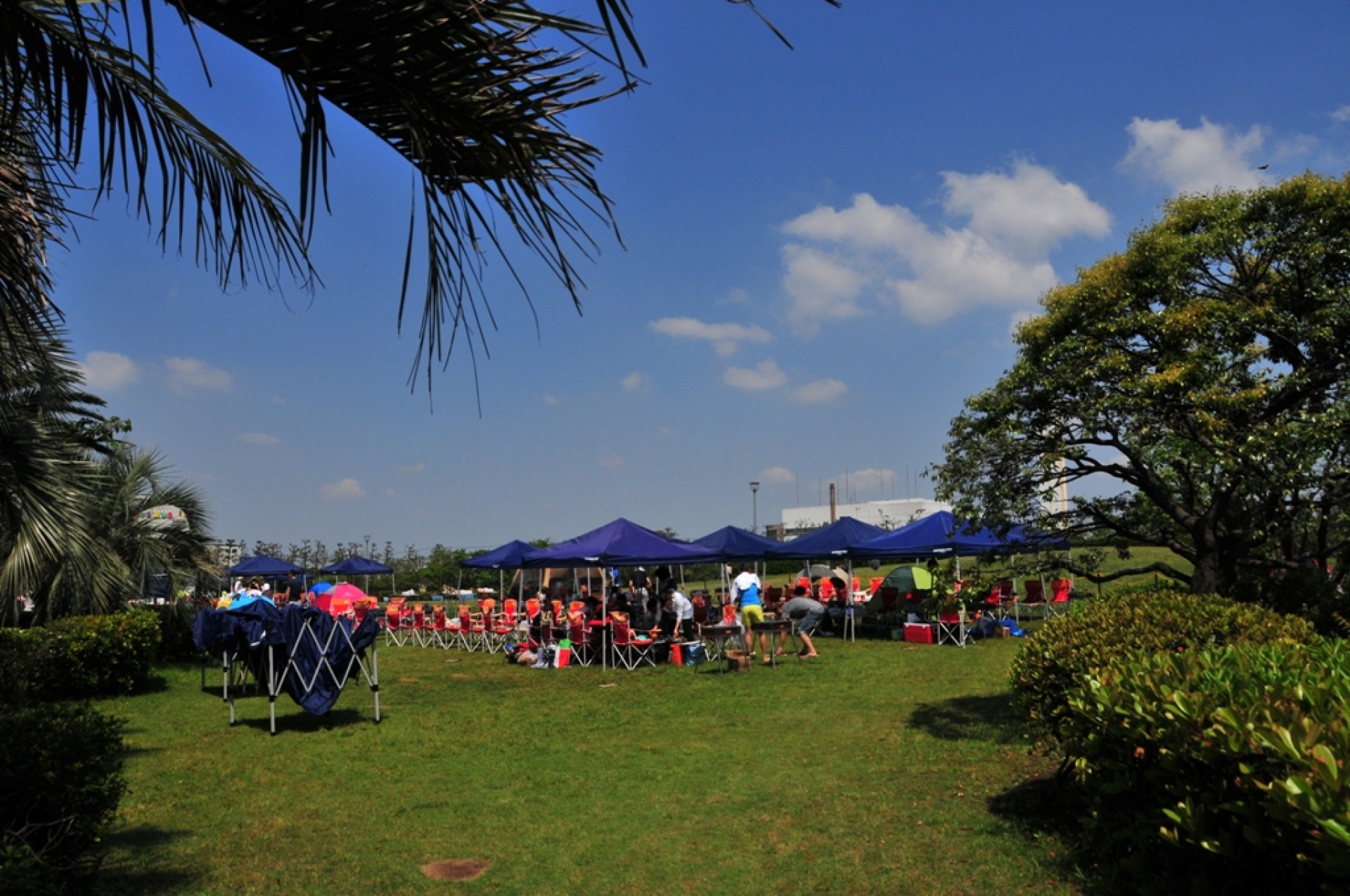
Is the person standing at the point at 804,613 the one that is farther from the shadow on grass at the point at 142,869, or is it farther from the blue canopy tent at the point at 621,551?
the shadow on grass at the point at 142,869

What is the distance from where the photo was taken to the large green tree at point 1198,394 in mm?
7191

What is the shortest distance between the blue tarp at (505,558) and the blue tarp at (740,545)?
3.54 meters

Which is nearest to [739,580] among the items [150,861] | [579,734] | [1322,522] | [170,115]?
[579,734]

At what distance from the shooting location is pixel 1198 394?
23.6 feet

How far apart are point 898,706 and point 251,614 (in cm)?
691

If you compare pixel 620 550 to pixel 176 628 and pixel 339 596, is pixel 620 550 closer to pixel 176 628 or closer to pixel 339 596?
pixel 176 628

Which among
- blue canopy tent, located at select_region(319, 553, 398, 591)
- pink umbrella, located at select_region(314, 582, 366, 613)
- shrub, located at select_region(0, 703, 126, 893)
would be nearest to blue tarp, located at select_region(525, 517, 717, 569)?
pink umbrella, located at select_region(314, 582, 366, 613)

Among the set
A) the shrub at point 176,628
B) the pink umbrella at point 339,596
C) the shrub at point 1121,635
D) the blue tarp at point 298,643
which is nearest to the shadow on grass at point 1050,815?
the shrub at point 1121,635

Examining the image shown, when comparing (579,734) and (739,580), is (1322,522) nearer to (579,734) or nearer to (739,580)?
(579,734)

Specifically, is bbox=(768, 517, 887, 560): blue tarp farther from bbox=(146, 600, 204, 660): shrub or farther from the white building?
the white building

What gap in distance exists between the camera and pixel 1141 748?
3342 mm

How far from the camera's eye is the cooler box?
683 inches

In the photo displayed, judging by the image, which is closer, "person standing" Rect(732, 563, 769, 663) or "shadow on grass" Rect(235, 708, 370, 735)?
"shadow on grass" Rect(235, 708, 370, 735)

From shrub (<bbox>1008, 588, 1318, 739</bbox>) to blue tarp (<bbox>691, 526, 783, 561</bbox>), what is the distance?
36.8 ft
